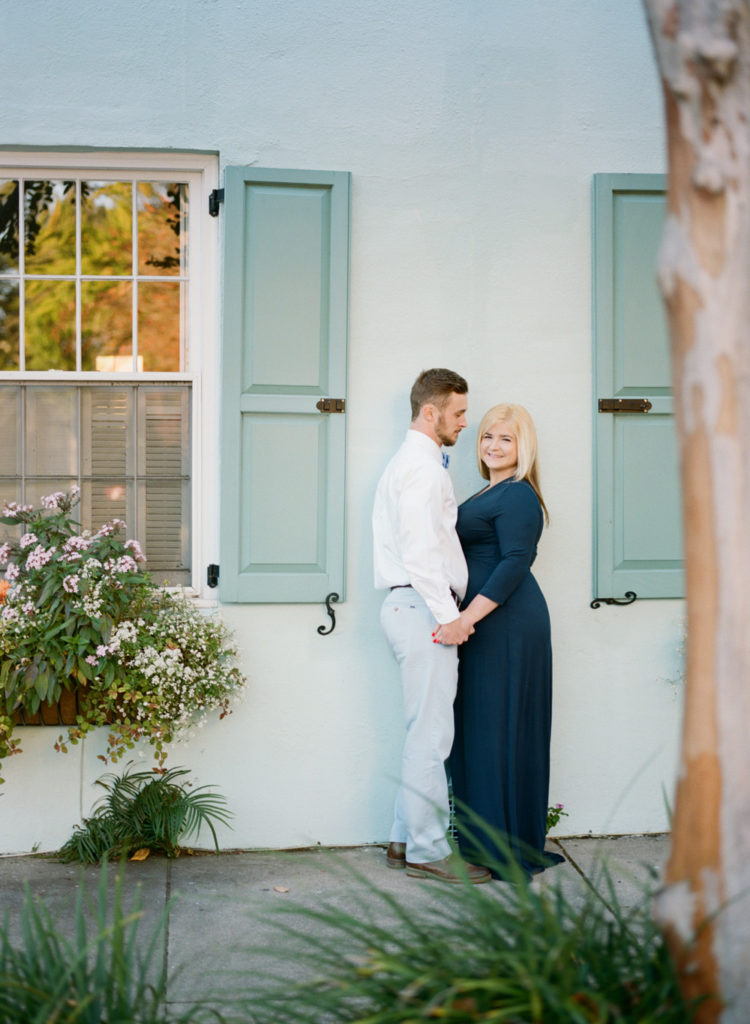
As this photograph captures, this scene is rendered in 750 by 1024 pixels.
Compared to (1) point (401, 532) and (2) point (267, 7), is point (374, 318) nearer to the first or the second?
(1) point (401, 532)

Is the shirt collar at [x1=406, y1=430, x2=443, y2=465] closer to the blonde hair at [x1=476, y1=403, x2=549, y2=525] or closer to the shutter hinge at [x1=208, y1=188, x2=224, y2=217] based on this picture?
the blonde hair at [x1=476, y1=403, x2=549, y2=525]

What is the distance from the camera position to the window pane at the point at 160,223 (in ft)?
15.3

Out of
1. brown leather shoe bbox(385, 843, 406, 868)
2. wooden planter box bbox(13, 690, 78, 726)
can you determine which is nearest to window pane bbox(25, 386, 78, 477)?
wooden planter box bbox(13, 690, 78, 726)

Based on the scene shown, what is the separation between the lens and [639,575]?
473cm

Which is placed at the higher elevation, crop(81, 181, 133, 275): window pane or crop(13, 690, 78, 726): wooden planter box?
crop(81, 181, 133, 275): window pane

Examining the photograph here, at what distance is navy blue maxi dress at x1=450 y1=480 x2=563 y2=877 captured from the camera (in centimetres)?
424

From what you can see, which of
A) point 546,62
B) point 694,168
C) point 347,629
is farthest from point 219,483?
point 694,168

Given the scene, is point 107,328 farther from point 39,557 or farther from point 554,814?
point 554,814

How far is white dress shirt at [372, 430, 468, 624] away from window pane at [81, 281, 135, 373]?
4.27 feet

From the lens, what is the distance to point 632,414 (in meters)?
4.73

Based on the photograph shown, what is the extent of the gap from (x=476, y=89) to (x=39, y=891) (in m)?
3.68

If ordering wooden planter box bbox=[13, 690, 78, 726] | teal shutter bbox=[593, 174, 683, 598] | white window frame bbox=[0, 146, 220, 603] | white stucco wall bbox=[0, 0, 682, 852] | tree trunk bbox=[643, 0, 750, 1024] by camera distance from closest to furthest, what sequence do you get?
tree trunk bbox=[643, 0, 750, 1024]
wooden planter box bbox=[13, 690, 78, 726]
white stucco wall bbox=[0, 0, 682, 852]
white window frame bbox=[0, 146, 220, 603]
teal shutter bbox=[593, 174, 683, 598]

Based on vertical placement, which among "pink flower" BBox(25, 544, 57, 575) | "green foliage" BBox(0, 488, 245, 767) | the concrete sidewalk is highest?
"pink flower" BBox(25, 544, 57, 575)

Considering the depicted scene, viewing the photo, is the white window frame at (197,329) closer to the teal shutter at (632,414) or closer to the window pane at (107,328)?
the window pane at (107,328)
